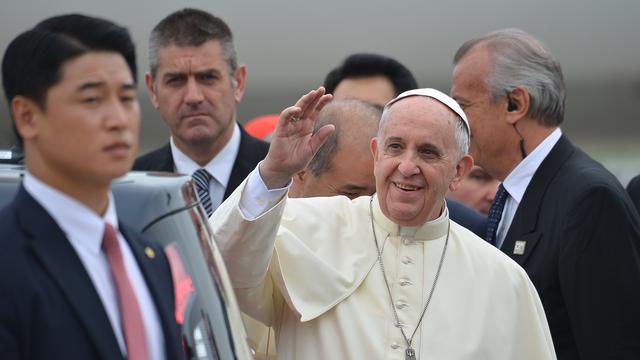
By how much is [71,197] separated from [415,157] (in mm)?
1445

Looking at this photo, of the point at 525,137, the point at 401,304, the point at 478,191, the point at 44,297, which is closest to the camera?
the point at 44,297

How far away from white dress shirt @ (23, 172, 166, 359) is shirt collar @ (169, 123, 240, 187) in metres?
2.58

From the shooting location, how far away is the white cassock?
3.13 meters

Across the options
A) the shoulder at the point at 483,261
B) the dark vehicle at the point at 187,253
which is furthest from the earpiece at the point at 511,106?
the dark vehicle at the point at 187,253

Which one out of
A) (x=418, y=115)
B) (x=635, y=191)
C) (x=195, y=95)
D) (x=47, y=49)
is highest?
(x=47, y=49)

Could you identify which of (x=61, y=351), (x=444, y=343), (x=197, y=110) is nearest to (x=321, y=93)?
(x=444, y=343)

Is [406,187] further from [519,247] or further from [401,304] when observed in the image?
[519,247]

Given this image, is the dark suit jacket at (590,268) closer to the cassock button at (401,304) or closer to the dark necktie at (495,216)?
the dark necktie at (495,216)

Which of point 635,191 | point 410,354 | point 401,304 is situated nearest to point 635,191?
point 635,191

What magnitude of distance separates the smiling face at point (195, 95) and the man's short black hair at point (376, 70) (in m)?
0.75

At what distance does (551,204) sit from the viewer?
156 inches

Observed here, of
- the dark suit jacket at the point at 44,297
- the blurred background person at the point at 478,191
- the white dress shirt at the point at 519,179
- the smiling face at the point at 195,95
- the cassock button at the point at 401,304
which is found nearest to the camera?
the dark suit jacket at the point at 44,297

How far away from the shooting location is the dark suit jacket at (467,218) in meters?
4.64

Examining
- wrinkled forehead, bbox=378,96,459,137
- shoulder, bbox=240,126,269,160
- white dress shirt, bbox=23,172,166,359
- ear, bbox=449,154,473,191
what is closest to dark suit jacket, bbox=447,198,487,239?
shoulder, bbox=240,126,269,160
